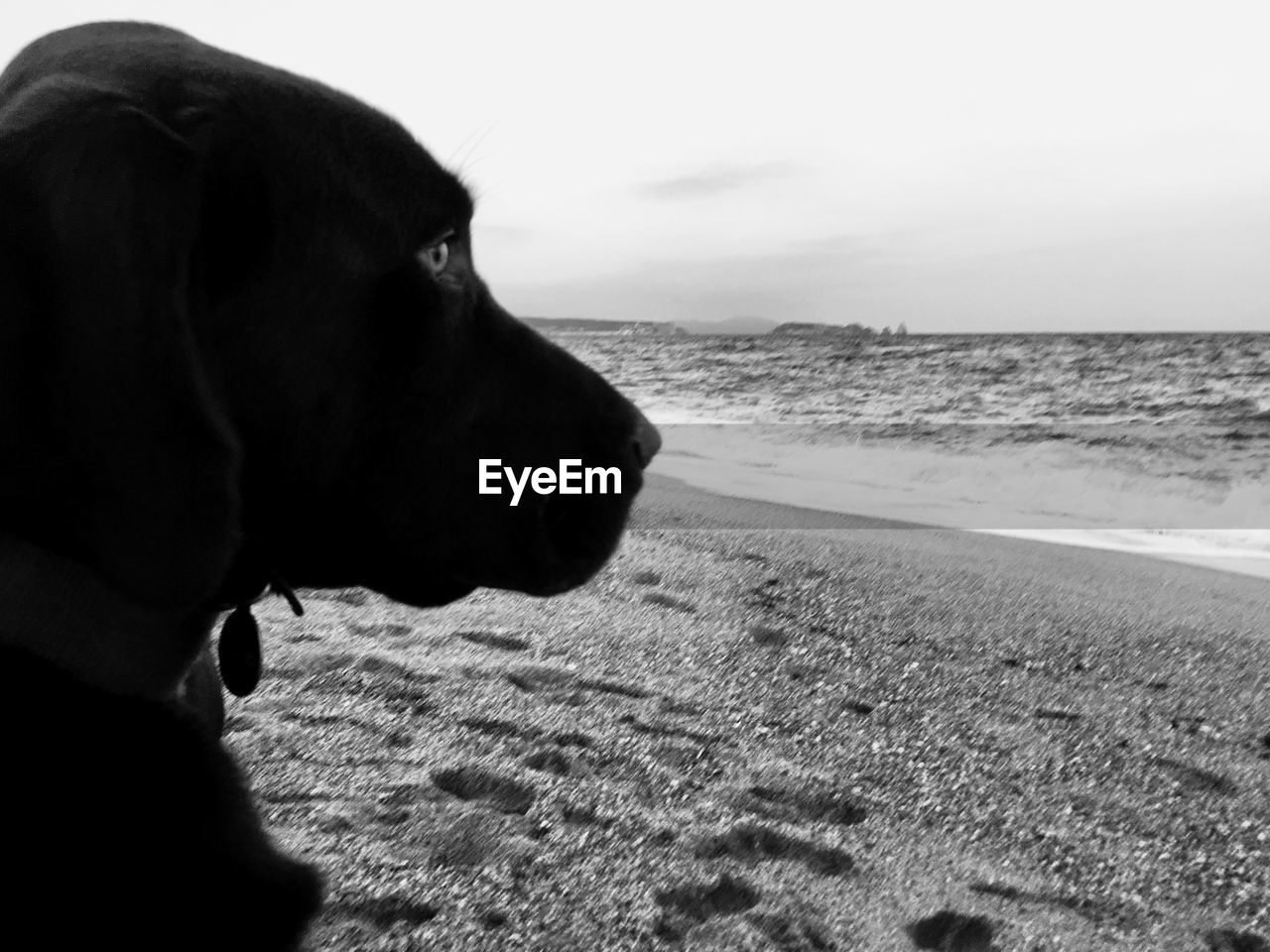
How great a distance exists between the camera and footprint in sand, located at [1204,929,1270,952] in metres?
2.22

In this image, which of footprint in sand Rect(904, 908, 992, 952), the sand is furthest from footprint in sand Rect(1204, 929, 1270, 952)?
footprint in sand Rect(904, 908, 992, 952)

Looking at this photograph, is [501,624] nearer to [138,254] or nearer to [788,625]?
[788,625]

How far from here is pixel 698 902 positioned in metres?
2.21

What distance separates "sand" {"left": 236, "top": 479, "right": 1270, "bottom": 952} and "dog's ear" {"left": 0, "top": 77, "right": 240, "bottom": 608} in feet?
3.24

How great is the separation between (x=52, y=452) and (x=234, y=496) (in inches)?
8.2

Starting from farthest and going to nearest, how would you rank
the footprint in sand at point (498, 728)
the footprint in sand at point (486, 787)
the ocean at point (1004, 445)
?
the ocean at point (1004, 445)
the footprint in sand at point (498, 728)
the footprint in sand at point (486, 787)

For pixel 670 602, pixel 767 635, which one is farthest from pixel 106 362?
pixel 670 602

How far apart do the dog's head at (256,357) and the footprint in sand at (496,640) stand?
62.7 inches

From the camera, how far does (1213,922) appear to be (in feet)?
7.57

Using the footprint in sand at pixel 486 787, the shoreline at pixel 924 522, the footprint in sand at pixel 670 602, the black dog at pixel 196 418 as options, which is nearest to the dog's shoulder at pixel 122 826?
the black dog at pixel 196 418

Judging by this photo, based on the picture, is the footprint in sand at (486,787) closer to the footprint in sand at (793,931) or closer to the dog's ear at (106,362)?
the footprint in sand at (793,931)

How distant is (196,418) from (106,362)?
12 centimetres

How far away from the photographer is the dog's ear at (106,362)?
50.4 inches

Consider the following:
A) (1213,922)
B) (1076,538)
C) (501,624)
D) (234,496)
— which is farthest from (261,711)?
(1076,538)
